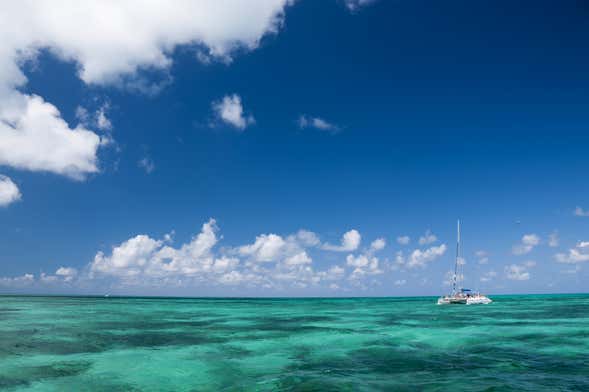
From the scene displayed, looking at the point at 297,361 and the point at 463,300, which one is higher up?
the point at 297,361

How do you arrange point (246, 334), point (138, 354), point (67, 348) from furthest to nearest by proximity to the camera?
point (246, 334) < point (67, 348) < point (138, 354)

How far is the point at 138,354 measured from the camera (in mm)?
23469

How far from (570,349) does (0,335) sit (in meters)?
38.3

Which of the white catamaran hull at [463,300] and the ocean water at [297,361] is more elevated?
the ocean water at [297,361]

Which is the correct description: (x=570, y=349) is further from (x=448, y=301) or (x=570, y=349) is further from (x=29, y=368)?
(x=448, y=301)

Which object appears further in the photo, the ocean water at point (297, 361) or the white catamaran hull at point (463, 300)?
the white catamaran hull at point (463, 300)

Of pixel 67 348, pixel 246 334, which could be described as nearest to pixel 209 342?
pixel 246 334

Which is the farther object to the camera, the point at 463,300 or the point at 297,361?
the point at 463,300

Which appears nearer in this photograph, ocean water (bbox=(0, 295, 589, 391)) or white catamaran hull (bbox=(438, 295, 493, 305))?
ocean water (bbox=(0, 295, 589, 391))

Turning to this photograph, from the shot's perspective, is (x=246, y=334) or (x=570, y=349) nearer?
(x=570, y=349)

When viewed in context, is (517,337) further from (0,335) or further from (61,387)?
(0,335)

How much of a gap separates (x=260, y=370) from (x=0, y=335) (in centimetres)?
2362

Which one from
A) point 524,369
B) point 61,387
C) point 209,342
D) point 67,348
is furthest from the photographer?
point 209,342

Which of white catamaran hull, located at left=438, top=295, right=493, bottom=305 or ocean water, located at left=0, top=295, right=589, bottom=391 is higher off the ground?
ocean water, located at left=0, top=295, right=589, bottom=391
